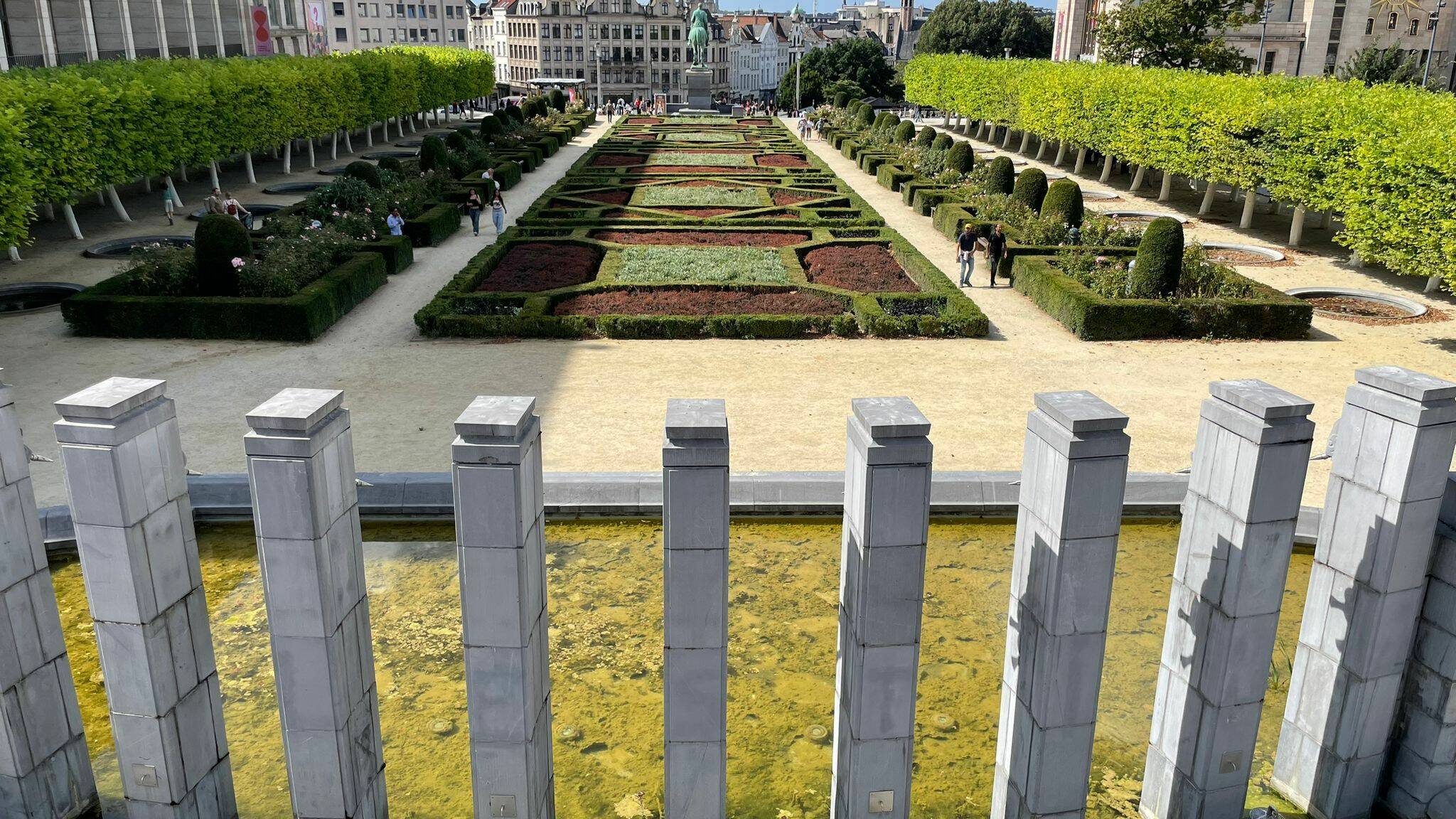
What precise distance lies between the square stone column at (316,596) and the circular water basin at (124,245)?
80.6ft

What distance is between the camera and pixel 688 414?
256 inches

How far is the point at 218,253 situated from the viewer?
21234 mm

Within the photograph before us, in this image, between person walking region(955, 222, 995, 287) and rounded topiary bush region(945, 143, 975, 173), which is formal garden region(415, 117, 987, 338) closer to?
person walking region(955, 222, 995, 287)

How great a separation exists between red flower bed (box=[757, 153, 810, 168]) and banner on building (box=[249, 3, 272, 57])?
33.3 meters

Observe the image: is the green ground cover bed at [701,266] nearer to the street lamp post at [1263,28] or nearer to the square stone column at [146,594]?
the square stone column at [146,594]

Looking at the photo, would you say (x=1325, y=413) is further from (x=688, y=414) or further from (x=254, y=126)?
(x=254, y=126)

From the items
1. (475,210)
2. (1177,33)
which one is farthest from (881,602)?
(1177,33)

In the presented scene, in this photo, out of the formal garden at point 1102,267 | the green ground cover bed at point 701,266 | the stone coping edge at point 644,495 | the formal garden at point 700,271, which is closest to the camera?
the stone coping edge at point 644,495

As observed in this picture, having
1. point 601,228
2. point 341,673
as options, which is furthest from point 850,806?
point 601,228

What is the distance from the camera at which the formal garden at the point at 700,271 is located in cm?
2103

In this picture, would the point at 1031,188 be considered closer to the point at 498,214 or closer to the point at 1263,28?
the point at 498,214

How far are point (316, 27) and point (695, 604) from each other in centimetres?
8026

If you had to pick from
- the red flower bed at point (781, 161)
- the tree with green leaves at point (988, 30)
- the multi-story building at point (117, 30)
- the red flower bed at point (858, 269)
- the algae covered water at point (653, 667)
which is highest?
the tree with green leaves at point (988, 30)

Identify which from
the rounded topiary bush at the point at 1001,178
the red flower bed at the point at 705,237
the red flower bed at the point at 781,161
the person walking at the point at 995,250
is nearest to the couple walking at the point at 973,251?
the person walking at the point at 995,250
